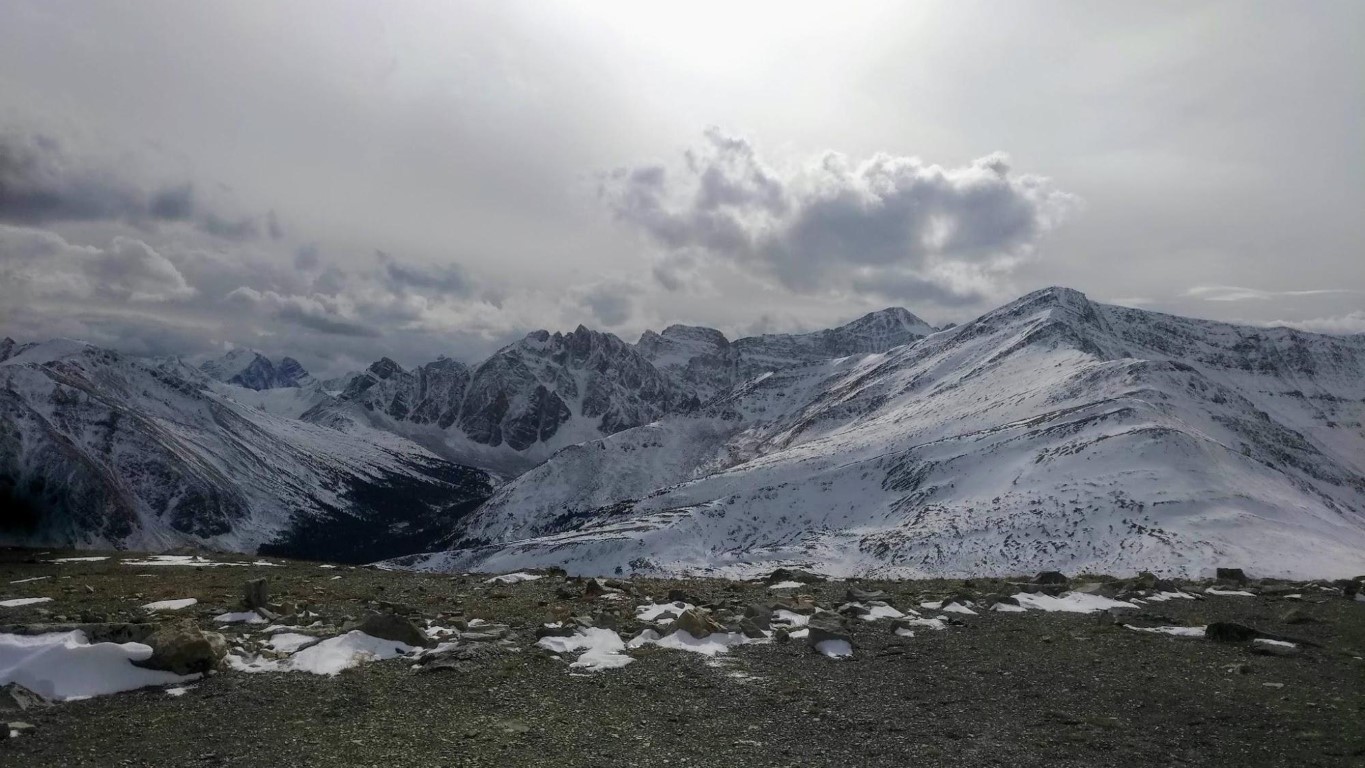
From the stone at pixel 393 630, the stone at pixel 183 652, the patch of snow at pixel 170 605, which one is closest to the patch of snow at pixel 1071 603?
the stone at pixel 393 630

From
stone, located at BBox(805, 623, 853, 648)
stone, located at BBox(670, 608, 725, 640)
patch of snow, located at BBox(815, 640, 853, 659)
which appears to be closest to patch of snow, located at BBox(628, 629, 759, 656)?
stone, located at BBox(670, 608, 725, 640)

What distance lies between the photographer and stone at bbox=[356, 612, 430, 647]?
2100cm

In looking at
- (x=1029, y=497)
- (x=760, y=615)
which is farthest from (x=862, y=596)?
(x=1029, y=497)

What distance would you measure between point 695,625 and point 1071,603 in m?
18.0

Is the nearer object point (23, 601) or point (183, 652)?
point (183, 652)

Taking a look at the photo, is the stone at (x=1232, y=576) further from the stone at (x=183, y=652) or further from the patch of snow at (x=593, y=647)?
the stone at (x=183, y=652)

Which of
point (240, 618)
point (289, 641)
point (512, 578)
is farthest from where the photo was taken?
point (512, 578)

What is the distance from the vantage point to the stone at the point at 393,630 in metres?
21.0

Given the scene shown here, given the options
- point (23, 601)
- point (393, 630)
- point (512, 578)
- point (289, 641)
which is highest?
point (393, 630)

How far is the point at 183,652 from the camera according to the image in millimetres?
18031

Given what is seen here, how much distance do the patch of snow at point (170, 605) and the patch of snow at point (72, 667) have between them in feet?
28.1

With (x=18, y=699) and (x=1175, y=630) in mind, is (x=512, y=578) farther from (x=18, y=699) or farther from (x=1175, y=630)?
(x=1175, y=630)

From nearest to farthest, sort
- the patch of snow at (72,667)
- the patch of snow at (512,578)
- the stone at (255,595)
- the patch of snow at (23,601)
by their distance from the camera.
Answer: the patch of snow at (72,667) < the stone at (255,595) < the patch of snow at (23,601) < the patch of snow at (512,578)

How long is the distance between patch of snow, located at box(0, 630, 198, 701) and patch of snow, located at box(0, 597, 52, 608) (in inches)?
457
